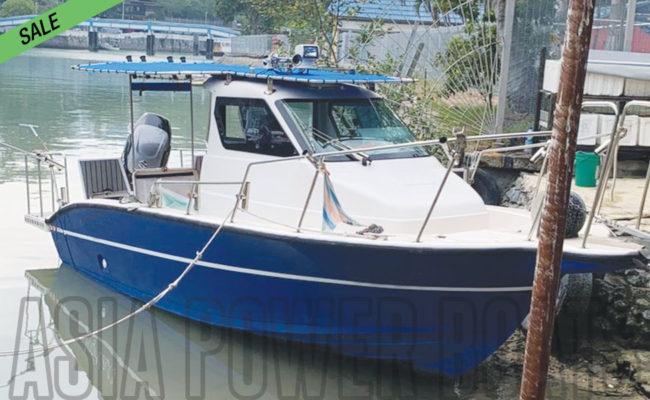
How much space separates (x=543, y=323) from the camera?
4703 mm

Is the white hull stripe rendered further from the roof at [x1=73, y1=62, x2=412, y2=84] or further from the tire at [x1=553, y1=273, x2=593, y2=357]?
the roof at [x1=73, y1=62, x2=412, y2=84]

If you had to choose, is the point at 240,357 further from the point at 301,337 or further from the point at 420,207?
the point at 420,207

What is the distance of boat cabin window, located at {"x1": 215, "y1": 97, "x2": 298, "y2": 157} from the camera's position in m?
7.77

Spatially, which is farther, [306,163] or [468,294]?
[306,163]

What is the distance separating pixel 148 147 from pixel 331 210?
320 centimetres

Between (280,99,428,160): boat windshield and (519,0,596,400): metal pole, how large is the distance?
→ 3.25 m

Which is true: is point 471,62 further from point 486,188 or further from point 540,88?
point 486,188

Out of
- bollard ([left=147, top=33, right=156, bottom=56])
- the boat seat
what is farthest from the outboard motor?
bollard ([left=147, top=33, right=156, bottom=56])

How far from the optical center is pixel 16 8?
89.9 meters

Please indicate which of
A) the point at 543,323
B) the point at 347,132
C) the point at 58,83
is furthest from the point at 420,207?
the point at 58,83

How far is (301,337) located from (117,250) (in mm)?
2505

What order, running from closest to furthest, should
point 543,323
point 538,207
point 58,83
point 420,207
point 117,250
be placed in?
point 543,323 < point 538,207 < point 420,207 < point 117,250 < point 58,83

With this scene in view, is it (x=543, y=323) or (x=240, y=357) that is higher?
(x=543, y=323)

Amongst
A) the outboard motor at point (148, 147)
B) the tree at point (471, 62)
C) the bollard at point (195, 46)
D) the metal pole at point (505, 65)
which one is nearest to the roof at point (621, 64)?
the metal pole at point (505, 65)
